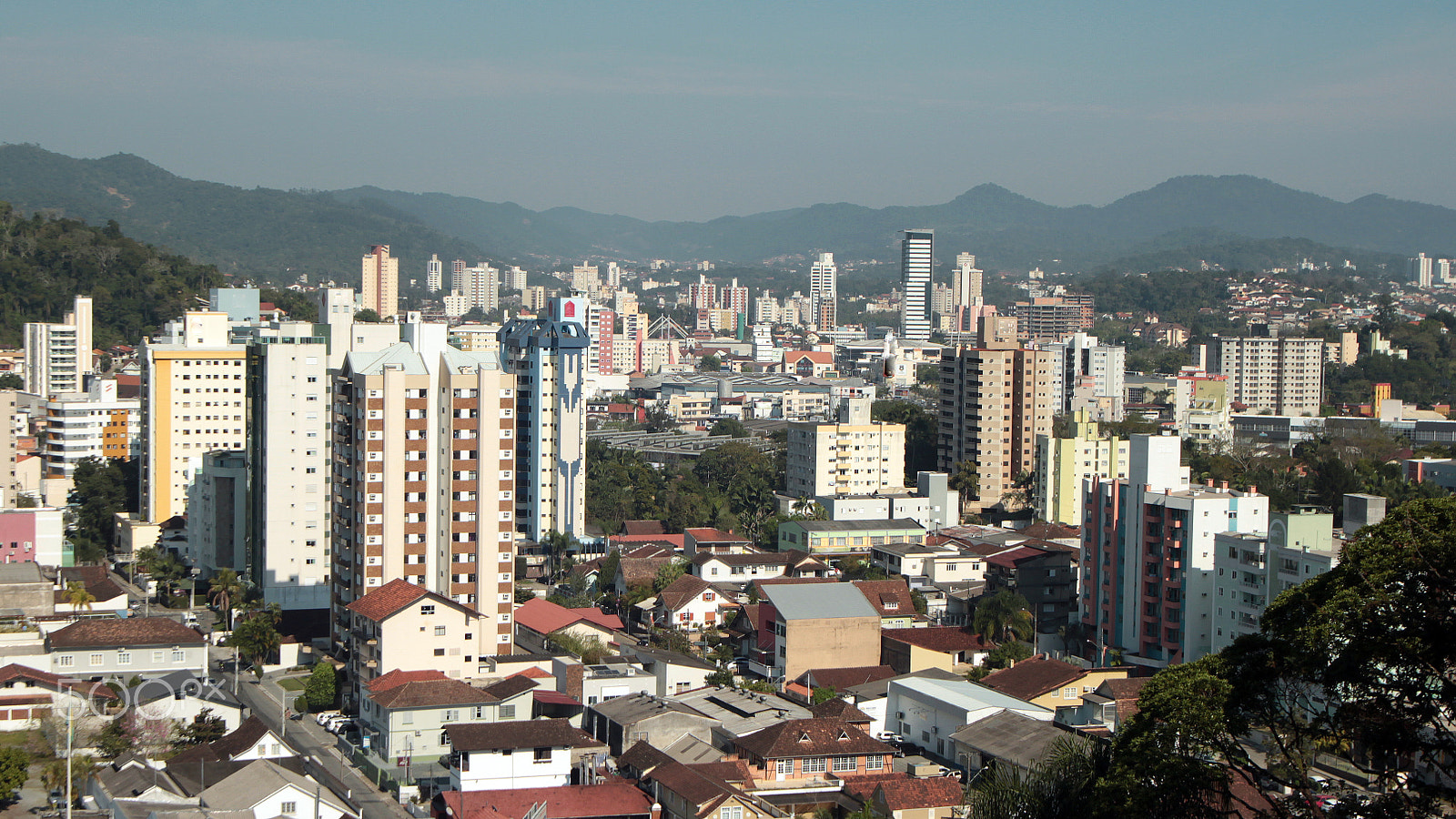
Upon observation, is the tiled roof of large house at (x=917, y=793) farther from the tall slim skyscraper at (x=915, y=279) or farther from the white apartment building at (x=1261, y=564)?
the tall slim skyscraper at (x=915, y=279)

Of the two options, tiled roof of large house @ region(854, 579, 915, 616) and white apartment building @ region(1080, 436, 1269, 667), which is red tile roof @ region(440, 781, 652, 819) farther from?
tiled roof of large house @ region(854, 579, 915, 616)

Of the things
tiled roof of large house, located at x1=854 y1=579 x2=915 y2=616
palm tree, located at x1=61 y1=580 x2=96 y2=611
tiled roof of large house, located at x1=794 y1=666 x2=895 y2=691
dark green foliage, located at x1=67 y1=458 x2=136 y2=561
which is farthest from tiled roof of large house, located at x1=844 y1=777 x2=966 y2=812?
dark green foliage, located at x1=67 y1=458 x2=136 y2=561

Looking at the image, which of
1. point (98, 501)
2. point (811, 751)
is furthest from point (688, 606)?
point (98, 501)

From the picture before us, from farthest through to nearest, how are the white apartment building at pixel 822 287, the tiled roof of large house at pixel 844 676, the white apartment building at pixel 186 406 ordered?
the white apartment building at pixel 822 287
the white apartment building at pixel 186 406
the tiled roof of large house at pixel 844 676

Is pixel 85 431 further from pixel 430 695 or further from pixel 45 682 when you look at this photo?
pixel 430 695

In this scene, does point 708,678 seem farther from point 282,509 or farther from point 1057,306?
point 1057,306

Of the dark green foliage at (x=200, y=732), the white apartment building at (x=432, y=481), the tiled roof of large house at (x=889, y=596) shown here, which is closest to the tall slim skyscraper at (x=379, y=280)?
the tiled roof of large house at (x=889, y=596)
